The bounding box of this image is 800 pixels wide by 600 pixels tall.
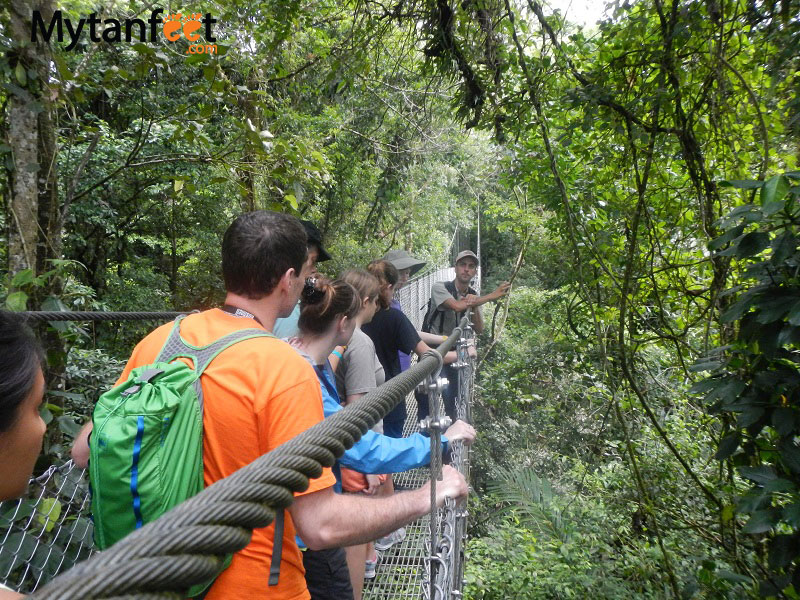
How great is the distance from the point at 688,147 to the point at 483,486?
4185 millimetres

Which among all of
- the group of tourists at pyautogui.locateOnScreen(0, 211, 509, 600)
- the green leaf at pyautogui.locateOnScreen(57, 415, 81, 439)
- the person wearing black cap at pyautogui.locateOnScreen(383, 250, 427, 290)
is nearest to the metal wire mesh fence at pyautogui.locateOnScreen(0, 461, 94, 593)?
the green leaf at pyautogui.locateOnScreen(57, 415, 81, 439)

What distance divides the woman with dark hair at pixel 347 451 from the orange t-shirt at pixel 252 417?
112 millimetres

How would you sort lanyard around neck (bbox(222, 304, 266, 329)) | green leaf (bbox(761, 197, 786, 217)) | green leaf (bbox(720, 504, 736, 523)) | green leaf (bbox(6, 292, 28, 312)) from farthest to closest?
1. green leaf (bbox(720, 504, 736, 523))
2. green leaf (bbox(6, 292, 28, 312))
3. green leaf (bbox(761, 197, 786, 217))
4. lanyard around neck (bbox(222, 304, 266, 329))

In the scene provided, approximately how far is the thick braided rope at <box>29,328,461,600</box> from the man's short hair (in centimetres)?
60

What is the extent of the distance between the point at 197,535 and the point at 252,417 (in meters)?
0.53

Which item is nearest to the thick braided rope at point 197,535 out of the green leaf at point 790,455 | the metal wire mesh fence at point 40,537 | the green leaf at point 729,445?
the metal wire mesh fence at point 40,537

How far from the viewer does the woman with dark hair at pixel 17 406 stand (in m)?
0.64

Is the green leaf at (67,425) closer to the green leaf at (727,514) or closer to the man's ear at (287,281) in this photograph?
the man's ear at (287,281)

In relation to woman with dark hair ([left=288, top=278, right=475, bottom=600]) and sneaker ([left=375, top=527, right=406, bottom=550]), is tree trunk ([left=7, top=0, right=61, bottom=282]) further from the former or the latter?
sneaker ([left=375, top=527, right=406, bottom=550])

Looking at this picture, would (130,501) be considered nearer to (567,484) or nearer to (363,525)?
(363,525)

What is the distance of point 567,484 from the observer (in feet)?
15.3

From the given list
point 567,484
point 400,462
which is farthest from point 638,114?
point 567,484

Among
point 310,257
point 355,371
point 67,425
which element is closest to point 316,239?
point 310,257

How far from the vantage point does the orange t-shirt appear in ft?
2.71
